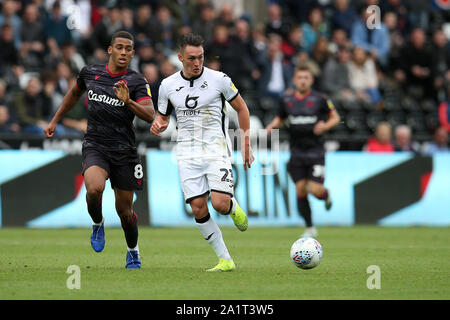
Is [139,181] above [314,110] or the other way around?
the other way around

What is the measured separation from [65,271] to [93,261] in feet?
3.84

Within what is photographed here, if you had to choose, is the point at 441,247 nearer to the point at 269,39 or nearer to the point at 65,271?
the point at 65,271

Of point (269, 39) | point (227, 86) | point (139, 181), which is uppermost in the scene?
point (269, 39)

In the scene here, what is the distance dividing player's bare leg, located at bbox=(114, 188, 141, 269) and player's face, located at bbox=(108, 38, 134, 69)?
4.60ft

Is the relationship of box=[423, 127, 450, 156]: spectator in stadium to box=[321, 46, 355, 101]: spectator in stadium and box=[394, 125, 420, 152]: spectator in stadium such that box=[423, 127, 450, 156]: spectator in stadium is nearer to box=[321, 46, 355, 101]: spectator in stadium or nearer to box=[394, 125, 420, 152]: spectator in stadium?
box=[394, 125, 420, 152]: spectator in stadium

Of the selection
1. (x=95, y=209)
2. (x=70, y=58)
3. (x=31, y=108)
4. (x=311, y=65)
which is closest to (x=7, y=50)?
(x=70, y=58)

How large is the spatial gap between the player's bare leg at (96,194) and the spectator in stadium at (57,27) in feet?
33.6

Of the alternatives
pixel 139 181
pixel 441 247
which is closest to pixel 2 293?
pixel 139 181

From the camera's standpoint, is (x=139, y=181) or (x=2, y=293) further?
(x=139, y=181)

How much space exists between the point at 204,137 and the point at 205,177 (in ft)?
1.42

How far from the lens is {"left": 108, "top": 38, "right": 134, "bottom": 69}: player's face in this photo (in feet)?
32.2

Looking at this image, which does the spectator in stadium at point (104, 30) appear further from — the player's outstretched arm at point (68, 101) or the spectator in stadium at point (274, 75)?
the player's outstretched arm at point (68, 101)

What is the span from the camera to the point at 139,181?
10023 mm

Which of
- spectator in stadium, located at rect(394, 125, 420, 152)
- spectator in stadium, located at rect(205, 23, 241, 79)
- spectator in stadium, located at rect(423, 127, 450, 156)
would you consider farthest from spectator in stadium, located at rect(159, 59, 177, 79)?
spectator in stadium, located at rect(423, 127, 450, 156)
